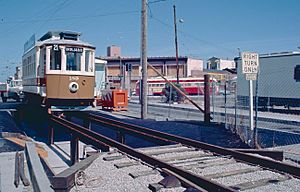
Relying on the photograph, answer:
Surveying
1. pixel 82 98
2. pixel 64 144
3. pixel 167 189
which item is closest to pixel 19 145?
pixel 64 144

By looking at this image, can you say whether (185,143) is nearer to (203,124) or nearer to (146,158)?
(146,158)

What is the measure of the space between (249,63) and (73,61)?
22.6 ft

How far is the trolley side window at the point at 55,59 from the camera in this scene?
44.5ft

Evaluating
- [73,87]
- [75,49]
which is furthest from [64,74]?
[75,49]

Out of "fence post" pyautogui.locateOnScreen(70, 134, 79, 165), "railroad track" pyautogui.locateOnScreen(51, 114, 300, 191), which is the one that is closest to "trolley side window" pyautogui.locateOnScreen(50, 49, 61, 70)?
"fence post" pyautogui.locateOnScreen(70, 134, 79, 165)

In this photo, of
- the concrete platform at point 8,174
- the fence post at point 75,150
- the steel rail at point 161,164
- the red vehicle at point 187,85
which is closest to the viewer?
the steel rail at point 161,164

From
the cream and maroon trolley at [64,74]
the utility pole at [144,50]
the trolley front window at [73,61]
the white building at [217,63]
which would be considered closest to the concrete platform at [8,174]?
the cream and maroon trolley at [64,74]

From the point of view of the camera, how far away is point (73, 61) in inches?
552

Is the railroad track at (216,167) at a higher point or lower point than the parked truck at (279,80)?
lower

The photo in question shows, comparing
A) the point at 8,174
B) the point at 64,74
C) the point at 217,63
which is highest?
the point at 217,63

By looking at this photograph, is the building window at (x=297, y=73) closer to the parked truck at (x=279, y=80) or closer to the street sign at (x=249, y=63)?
the parked truck at (x=279, y=80)

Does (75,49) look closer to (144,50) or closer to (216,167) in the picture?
(144,50)

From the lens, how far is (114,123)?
12.5 meters

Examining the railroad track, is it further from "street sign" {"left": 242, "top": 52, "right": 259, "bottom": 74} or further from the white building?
the white building
